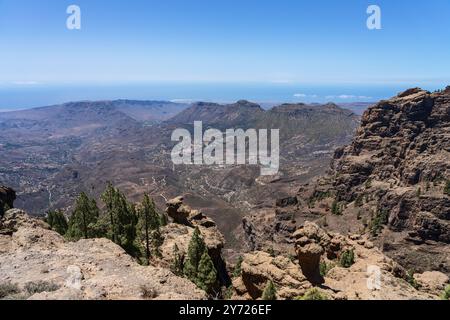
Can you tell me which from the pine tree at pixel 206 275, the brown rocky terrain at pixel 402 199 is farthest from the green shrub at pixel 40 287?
the brown rocky terrain at pixel 402 199

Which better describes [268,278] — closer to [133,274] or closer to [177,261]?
[133,274]

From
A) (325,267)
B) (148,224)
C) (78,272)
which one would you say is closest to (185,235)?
(148,224)

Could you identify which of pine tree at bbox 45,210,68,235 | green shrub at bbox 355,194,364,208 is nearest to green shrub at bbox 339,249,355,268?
pine tree at bbox 45,210,68,235

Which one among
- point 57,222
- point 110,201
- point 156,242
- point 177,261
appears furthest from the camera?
point 57,222

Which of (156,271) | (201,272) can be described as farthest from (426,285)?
(156,271)

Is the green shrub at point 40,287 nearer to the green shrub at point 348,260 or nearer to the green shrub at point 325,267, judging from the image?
the green shrub at point 325,267
